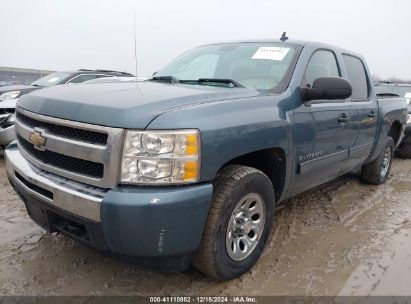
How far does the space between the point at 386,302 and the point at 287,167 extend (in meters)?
1.15

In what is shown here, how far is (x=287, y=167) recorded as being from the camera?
309cm

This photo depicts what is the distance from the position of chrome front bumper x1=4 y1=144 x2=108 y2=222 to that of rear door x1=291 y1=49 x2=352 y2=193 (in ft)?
5.36

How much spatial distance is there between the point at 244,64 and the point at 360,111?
4.89 feet

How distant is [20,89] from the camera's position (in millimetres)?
7754

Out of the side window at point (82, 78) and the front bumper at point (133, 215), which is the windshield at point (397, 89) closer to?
the side window at point (82, 78)

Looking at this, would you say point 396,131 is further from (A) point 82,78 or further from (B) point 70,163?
(A) point 82,78

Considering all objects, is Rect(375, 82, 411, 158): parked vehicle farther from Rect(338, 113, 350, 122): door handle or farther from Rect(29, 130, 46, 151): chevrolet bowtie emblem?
Rect(29, 130, 46, 151): chevrolet bowtie emblem

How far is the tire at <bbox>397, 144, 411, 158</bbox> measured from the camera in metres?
7.83

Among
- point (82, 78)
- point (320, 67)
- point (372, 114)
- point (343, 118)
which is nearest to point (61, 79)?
point (82, 78)

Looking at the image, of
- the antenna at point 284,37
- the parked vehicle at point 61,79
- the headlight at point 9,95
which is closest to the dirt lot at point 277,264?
the antenna at point 284,37

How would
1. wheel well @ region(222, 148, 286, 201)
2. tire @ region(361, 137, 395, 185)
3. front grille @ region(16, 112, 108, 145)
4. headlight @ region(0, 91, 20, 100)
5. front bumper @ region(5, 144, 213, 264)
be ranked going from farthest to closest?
1. headlight @ region(0, 91, 20, 100)
2. tire @ region(361, 137, 395, 185)
3. wheel well @ region(222, 148, 286, 201)
4. front grille @ region(16, 112, 108, 145)
5. front bumper @ region(5, 144, 213, 264)

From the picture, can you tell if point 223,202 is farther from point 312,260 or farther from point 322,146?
point 322,146

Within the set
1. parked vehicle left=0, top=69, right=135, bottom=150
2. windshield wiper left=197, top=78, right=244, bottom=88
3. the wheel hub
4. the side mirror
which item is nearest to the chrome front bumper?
the wheel hub

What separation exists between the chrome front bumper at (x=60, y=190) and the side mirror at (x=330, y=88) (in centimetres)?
189
